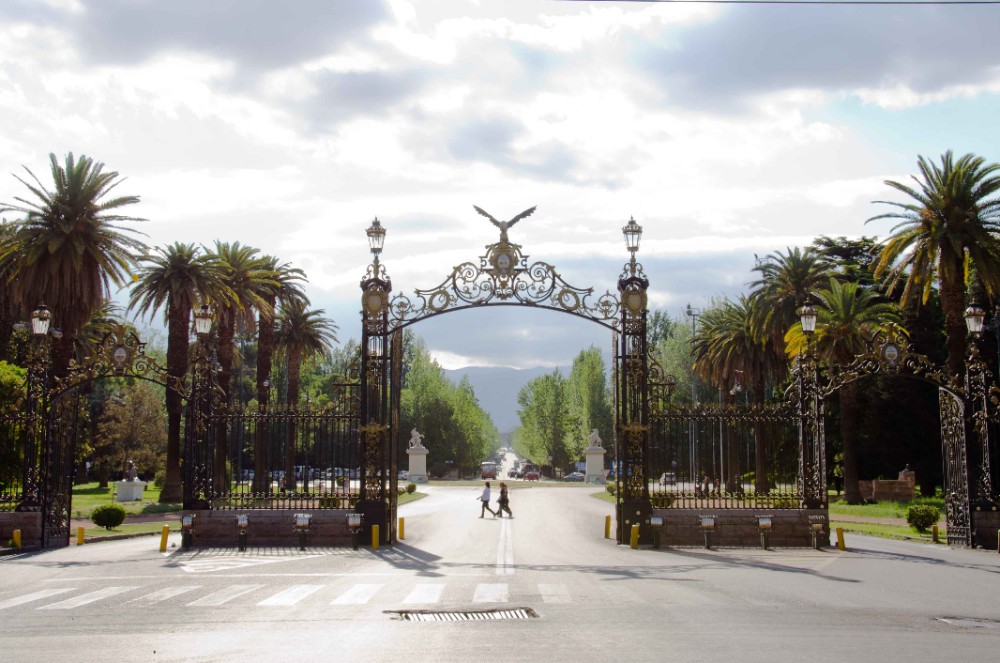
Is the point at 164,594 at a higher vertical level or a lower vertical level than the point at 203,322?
lower

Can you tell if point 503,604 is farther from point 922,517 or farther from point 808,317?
point 922,517

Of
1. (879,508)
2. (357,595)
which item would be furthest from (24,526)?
(879,508)

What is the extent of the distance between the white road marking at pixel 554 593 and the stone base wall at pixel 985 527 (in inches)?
523

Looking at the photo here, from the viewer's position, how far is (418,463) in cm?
7938

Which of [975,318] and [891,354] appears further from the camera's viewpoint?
[975,318]

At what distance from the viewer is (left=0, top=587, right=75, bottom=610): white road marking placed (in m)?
15.7

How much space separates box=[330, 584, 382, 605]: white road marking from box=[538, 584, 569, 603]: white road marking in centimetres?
277

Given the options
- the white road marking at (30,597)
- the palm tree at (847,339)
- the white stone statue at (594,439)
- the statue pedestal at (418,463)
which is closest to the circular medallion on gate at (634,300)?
the white road marking at (30,597)

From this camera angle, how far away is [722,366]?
60.3 m

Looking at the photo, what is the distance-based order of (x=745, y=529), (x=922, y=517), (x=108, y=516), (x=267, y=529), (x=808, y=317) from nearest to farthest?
1. (x=267, y=529)
2. (x=745, y=529)
3. (x=808, y=317)
4. (x=922, y=517)
5. (x=108, y=516)

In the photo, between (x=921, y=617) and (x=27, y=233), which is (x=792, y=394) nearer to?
(x=921, y=617)

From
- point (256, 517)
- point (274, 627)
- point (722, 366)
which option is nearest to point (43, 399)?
point (256, 517)

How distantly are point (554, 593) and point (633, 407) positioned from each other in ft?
32.3

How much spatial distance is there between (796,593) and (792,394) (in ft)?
39.6
